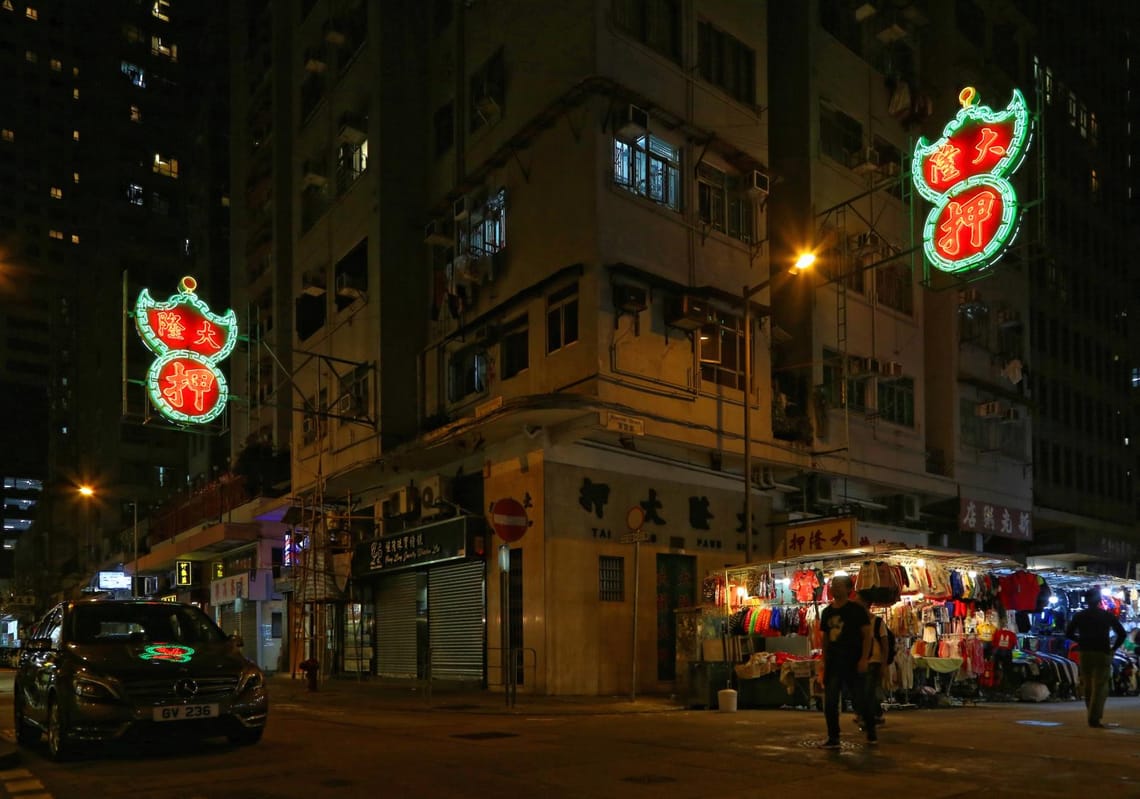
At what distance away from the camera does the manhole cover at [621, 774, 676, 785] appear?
30.4 ft

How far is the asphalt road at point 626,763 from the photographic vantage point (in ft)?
29.2

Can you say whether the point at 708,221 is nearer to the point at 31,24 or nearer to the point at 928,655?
the point at 928,655

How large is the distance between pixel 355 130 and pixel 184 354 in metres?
7.71

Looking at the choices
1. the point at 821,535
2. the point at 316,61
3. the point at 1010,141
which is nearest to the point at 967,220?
the point at 1010,141

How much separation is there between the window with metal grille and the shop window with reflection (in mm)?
4455

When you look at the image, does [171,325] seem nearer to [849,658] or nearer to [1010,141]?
[1010,141]

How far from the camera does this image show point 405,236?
28.0 meters

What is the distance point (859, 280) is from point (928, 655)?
13184 mm

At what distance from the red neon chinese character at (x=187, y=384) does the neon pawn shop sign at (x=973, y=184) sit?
18.2m

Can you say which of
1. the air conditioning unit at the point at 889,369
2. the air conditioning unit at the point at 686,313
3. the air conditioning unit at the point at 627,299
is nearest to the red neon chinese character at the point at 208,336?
the air conditioning unit at the point at 627,299

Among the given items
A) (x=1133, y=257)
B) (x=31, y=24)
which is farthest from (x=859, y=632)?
(x=31, y=24)

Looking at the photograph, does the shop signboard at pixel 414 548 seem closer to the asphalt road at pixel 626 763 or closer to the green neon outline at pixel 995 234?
the asphalt road at pixel 626 763

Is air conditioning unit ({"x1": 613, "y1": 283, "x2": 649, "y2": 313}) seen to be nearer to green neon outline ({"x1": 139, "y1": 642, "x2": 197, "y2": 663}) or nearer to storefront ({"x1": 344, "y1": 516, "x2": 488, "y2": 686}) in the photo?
storefront ({"x1": 344, "y1": 516, "x2": 488, "y2": 686})

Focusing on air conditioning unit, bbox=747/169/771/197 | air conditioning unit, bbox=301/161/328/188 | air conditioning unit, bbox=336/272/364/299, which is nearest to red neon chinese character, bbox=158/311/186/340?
air conditioning unit, bbox=336/272/364/299
